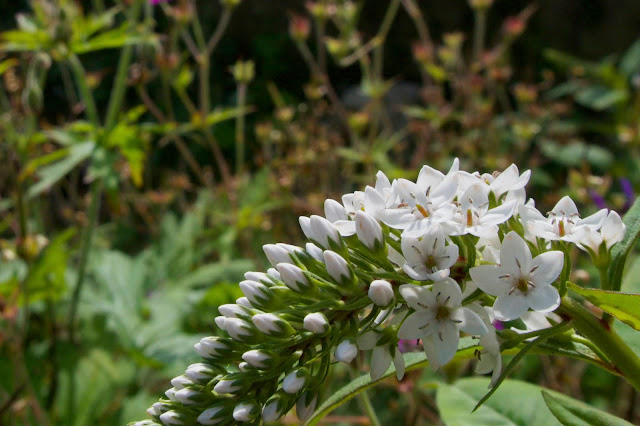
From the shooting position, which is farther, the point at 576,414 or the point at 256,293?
the point at 576,414

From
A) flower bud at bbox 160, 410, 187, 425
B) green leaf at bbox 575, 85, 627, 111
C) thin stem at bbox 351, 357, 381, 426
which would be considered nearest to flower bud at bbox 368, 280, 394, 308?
flower bud at bbox 160, 410, 187, 425

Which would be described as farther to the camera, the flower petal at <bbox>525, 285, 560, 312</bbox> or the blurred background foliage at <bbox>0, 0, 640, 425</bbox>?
the blurred background foliage at <bbox>0, 0, 640, 425</bbox>

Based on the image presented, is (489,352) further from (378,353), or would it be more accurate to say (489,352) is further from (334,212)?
(334,212)

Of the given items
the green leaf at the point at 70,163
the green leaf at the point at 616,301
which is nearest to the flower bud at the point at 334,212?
the green leaf at the point at 616,301

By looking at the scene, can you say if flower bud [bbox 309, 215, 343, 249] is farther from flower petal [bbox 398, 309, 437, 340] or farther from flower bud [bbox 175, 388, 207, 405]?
flower bud [bbox 175, 388, 207, 405]

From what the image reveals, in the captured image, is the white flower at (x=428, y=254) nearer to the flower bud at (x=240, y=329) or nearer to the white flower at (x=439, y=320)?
the white flower at (x=439, y=320)

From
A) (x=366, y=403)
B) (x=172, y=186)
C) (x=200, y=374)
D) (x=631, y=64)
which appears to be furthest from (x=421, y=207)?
(x=631, y=64)

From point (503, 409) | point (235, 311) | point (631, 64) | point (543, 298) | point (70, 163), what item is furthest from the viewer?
point (631, 64)
